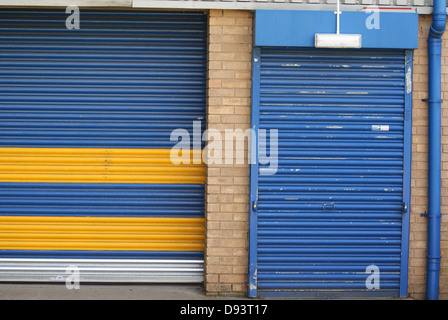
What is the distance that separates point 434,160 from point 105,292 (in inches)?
164

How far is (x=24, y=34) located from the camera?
7289mm

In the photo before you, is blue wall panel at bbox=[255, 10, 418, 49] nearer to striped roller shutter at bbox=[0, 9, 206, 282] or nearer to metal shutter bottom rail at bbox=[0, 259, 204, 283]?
striped roller shutter at bbox=[0, 9, 206, 282]

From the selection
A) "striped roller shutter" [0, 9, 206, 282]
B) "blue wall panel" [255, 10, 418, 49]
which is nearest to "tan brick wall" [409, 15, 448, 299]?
"blue wall panel" [255, 10, 418, 49]

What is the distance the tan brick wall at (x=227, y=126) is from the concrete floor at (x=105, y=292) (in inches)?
11.7

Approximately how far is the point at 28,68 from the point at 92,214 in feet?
6.38

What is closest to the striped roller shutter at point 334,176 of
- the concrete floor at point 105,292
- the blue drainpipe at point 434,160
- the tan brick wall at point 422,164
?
the tan brick wall at point 422,164

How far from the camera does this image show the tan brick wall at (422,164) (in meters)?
7.09

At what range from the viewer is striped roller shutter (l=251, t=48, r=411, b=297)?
23.1ft

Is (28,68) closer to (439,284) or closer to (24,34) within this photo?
Result: (24,34)

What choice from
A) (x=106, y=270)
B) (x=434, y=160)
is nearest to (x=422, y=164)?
(x=434, y=160)

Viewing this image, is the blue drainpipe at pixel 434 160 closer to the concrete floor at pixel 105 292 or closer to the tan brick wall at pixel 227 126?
the tan brick wall at pixel 227 126

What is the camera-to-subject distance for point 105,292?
7105 millimetres

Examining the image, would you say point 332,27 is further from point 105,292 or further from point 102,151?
point 105,292

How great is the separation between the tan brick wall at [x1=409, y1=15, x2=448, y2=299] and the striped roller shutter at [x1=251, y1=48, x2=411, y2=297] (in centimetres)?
12
